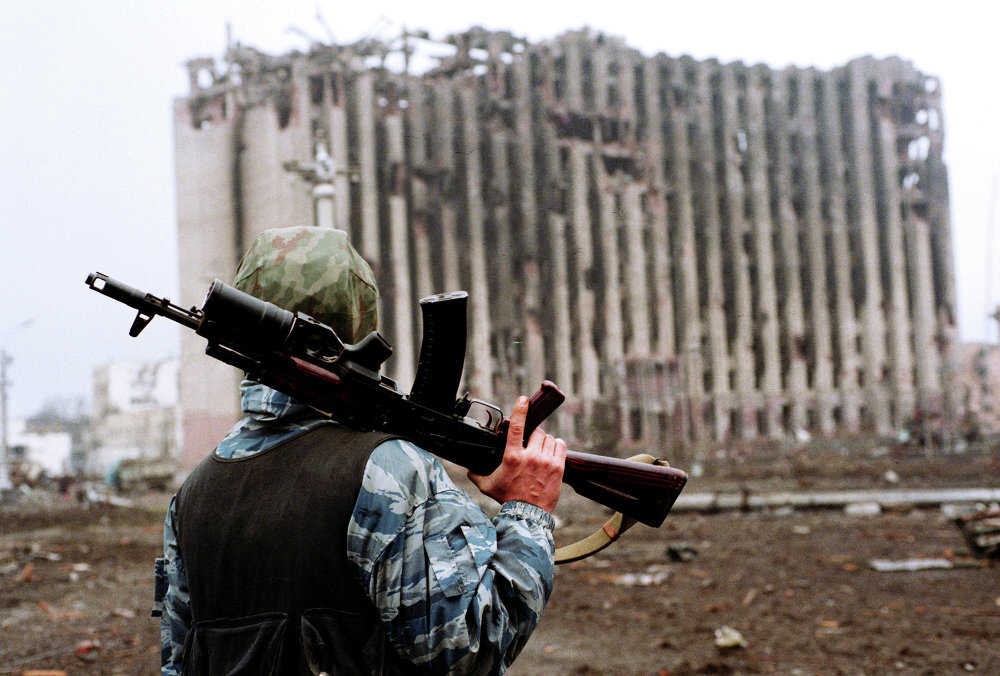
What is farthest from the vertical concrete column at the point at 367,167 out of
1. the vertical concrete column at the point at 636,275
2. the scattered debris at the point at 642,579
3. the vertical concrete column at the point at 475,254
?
the scattered debris at the point at 642,579

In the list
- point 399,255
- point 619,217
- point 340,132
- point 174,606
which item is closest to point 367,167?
point 340,132

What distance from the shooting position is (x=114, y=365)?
60875 mm

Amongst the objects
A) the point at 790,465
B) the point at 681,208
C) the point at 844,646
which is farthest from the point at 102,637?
the point at 681,208

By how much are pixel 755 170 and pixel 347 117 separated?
10912mm

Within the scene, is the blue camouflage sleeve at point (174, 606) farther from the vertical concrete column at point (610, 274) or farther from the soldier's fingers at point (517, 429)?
the vertical concrete column at point (610, 274)

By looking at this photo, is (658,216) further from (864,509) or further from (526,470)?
(526,470)

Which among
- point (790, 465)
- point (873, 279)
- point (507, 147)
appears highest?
point (507, 147)

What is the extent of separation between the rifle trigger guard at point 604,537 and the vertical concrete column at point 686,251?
1987 centimetres

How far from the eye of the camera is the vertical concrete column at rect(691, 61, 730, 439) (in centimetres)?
2222

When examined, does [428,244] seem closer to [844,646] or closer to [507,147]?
[507,147]

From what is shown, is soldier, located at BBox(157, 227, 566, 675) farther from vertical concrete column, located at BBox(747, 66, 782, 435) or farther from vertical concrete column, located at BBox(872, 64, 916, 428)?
vertical concrete column, located at BBox(872, 64, 916, 428)

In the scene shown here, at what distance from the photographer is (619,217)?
21.7 m

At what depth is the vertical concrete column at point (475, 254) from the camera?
20.2m

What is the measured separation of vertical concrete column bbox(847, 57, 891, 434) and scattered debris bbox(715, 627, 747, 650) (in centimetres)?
1882
